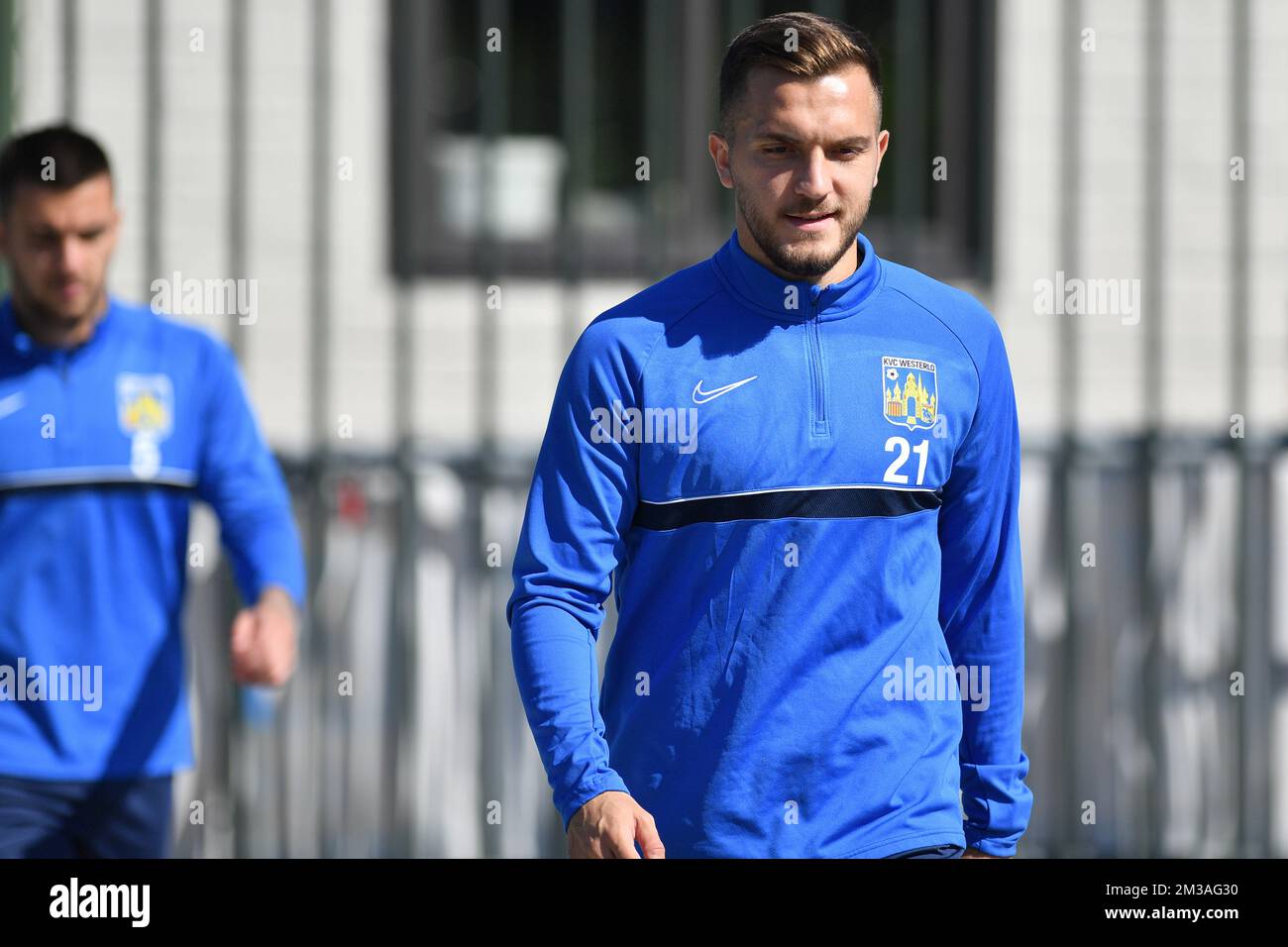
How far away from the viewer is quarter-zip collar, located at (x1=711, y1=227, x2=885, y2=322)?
231 cm

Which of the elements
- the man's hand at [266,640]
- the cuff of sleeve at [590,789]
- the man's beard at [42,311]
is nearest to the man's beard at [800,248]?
the cuff of sleeve at [590,789]

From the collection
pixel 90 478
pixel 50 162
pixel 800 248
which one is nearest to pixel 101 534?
pixel 90 478

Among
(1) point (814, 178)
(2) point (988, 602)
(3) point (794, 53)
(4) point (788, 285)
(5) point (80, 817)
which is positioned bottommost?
(5) point (80, 817)

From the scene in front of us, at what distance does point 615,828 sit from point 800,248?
0.83m

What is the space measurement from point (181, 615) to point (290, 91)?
7.16 feet

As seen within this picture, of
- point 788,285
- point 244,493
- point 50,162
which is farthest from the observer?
point 50,162

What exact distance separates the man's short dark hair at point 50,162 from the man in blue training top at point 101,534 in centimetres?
6

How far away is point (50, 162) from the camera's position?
3529 mm

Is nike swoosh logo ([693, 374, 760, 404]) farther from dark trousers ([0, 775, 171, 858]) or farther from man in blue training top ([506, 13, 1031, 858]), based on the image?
dark trousers ([0, 775, 171, 858])

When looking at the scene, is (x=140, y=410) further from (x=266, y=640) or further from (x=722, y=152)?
(x=722, y=152)

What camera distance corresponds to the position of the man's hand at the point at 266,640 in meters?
3.04

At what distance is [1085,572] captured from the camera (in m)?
4.40

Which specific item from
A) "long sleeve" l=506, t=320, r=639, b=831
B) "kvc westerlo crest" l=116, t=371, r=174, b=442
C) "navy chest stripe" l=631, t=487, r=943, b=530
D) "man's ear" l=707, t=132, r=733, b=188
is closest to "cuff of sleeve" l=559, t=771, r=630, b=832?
"long sleeve" l=506, t=320, r=639, b=831
